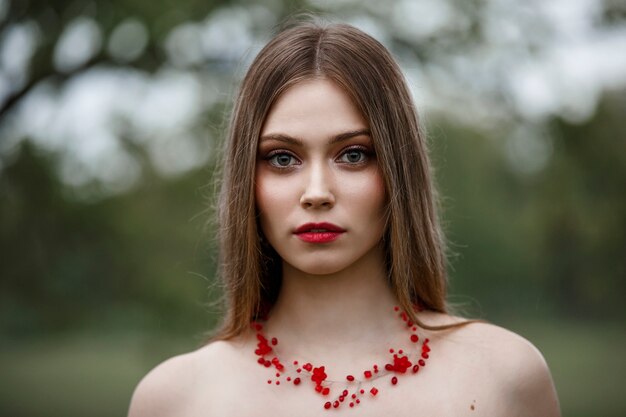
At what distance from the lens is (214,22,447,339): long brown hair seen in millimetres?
2725

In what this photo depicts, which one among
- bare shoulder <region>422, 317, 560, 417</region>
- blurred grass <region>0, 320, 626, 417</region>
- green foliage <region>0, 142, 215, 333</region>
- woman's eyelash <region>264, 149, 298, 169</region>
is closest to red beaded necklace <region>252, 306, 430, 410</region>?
bare shoulder <region>422, 317, 560, 417</region>

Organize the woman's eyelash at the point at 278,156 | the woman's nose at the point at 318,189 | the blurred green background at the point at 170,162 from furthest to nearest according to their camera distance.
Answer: the blurred green background at the point at 170,162 → the woman's eyelash at the point at 278,156 → the woman's nose at the point at 318,189

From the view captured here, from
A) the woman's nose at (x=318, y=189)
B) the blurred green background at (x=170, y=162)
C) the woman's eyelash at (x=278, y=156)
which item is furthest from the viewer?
the blurred green background at (x=170, y=162)

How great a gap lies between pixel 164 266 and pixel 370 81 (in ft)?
19.1

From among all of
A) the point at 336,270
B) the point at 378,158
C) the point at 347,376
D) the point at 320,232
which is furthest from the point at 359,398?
the point at 378,158

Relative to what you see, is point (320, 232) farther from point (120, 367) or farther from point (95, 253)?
point (120, 367)

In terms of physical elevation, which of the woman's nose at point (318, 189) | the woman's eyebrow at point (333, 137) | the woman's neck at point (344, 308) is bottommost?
the woman's neck at point (344, 308)

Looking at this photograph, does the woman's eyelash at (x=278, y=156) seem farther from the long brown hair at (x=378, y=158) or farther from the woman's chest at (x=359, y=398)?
the woman's chest at (x=359, y=398)

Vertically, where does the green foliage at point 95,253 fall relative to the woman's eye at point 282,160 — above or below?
below

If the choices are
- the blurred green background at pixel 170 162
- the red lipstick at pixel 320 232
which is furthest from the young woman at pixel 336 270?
the blurred green background at pixel 170 162

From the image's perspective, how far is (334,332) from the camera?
279 cm

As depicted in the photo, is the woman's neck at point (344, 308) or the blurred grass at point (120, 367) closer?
the woman's neck at point (344, 308)

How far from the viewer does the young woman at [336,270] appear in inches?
104

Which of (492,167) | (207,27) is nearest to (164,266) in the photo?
(207,27)
